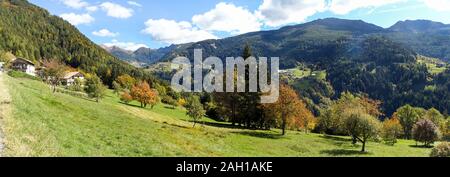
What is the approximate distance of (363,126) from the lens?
73625mm

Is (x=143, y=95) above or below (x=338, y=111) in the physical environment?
above

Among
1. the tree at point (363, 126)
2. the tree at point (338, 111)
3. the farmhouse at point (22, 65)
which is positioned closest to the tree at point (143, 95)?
the tree at point (338, 111)

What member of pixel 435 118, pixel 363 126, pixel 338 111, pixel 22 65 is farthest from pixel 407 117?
pixel 22 65

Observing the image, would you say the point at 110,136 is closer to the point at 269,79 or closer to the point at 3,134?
the point at 3,134

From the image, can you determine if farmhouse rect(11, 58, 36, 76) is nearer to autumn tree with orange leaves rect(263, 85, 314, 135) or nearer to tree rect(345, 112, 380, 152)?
autumn tree with orange leaves rect(263, 85, 314, 135)

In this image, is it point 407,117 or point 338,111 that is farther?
point 407,117

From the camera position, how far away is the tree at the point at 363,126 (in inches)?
2866

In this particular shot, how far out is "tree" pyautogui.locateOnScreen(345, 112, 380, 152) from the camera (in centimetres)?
7279

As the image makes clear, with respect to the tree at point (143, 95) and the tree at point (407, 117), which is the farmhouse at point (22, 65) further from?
the tree at point (407, 117)

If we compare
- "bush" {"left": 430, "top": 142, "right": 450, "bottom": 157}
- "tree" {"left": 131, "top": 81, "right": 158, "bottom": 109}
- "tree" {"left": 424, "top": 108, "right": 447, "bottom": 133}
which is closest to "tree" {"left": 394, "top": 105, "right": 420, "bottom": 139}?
"tree" {"left": 424, "top": 108, "right": 447, "bottom": 133}

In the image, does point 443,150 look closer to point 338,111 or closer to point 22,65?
point 338,111

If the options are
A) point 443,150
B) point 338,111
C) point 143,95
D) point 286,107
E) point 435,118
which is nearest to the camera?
point 443,150
